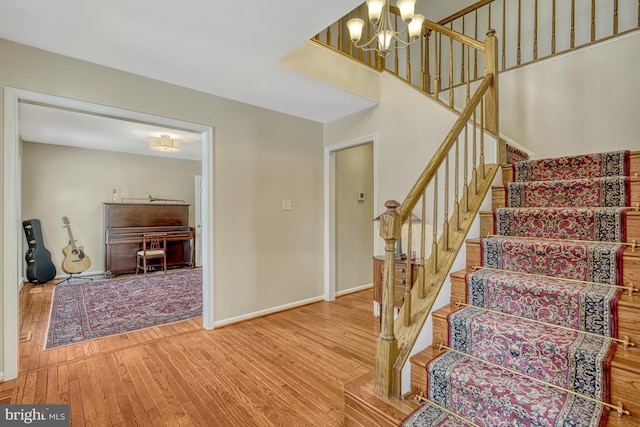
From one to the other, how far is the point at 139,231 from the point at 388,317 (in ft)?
19.2

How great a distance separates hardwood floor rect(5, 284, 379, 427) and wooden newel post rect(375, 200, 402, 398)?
0.44 meters

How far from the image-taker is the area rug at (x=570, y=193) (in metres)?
1.86

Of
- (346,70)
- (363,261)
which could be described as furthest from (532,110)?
(363,261)

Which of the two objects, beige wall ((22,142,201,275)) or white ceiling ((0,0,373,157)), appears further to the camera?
beige wall ((22,142,201,275))

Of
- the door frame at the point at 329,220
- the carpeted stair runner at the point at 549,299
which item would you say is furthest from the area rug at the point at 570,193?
the door frame at the point at 329,220

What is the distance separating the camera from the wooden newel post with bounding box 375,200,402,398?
1.52m

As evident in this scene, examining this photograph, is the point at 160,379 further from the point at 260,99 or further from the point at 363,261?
the point at 363,261

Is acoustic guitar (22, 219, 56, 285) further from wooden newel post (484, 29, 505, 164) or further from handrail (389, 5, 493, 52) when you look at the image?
wooden newel post (484, 29, 505, 164)

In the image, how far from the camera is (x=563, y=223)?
6.18 ft

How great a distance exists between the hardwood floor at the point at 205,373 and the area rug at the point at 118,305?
18cm

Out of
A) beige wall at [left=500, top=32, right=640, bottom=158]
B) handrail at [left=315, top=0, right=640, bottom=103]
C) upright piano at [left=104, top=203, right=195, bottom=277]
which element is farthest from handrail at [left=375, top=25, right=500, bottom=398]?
upright piano at [left=104, top=203, right=195, bottom=277]

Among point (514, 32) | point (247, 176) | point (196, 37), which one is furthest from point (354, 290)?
point (514, 32)

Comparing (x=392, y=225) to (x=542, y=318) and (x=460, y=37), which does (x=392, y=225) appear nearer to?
(x=542, y=318)

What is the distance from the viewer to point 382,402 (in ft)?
4.92
